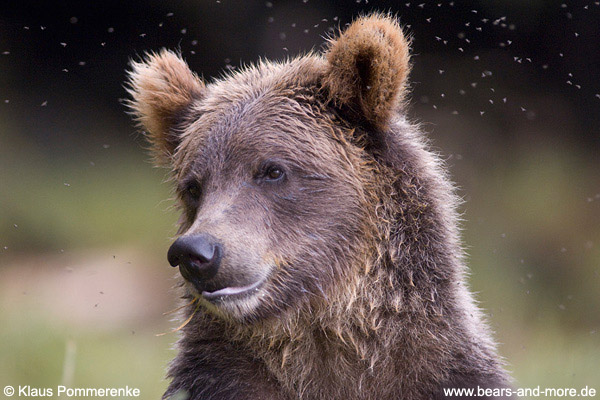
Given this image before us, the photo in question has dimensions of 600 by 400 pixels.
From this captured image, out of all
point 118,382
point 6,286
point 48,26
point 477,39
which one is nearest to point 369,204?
point 118,382

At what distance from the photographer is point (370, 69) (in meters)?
3.80

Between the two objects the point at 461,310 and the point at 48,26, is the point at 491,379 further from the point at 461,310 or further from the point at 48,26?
the point at 48,26

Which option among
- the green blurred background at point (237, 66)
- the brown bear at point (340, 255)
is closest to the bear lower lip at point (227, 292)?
the brown bear at point (340, 255)

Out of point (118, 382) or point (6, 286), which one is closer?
point (118, 382)

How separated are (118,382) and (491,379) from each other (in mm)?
3279

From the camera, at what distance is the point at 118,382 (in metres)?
6.10

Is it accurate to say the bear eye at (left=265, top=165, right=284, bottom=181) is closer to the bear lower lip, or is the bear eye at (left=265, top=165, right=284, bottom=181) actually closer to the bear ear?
the bear ear

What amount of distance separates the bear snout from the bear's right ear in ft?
3.76

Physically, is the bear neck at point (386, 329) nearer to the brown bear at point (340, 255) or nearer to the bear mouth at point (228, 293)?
the brown bear at point (340, 255)

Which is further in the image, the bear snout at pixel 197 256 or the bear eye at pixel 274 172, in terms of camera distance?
the bear eye at pixel 274 172

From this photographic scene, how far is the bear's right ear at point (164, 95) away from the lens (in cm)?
441

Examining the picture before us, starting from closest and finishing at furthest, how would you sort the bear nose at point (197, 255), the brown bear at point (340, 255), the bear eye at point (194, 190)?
the bear nose at point (197, 255), the brown bear at point (340, 255), the bear eye at point (194, 190)

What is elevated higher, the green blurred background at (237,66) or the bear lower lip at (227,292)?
the bear lower lip at (227,292)

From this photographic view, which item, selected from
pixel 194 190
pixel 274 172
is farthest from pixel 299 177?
pixel 194 190
